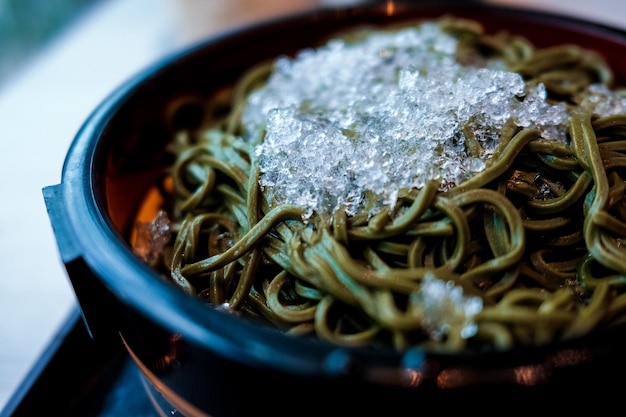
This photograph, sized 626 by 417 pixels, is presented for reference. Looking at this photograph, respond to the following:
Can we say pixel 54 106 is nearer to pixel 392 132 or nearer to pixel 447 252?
pixel 392 132

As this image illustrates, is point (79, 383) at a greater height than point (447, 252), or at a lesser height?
lesser

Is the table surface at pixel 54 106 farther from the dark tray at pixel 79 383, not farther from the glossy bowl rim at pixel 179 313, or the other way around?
the glossy bowl rim at pixel 179 313

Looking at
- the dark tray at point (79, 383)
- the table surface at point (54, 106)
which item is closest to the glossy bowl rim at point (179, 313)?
the dark tray at point (79, 383)

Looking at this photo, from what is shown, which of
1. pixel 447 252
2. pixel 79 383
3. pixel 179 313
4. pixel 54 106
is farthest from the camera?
pixel 54 106

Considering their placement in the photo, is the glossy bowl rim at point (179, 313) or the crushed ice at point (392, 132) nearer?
the glossy bowl rim at point (179, 313)

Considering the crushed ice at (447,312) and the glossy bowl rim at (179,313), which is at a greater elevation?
the glossy bowl rim at (179,313)

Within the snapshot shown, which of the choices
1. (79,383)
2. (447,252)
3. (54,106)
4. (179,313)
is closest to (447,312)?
(447,252)

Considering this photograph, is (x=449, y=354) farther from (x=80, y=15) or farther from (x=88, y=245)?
(x=80, y=15)
